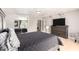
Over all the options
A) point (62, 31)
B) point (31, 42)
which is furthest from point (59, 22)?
point (31, 42)

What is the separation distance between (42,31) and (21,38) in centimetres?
28

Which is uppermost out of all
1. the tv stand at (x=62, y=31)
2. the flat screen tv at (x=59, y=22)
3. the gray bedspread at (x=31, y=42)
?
the flat screen tv at (x=59, y=22)

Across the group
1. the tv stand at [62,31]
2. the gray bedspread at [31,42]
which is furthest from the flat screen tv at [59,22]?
the gray bedspread at [31,42]

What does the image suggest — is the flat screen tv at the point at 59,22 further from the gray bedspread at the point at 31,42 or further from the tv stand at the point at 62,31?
the gray bedspread at the point at 31,42

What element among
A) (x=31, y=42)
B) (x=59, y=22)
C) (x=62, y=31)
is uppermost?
(x=59, y=22)

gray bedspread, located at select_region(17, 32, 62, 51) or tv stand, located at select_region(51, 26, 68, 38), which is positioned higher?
tv stand, located at select_region(51, 26, 68, 38)

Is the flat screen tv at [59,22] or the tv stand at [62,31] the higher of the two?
the flat screen tv at [59,22]

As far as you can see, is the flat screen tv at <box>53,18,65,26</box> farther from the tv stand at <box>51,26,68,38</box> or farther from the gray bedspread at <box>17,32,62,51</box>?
the gray bedspread at <box>17,32,62,51</box>

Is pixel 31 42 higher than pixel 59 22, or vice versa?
pixel 59 22

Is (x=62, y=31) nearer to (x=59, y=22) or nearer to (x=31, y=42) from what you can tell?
(x=59, y=22)

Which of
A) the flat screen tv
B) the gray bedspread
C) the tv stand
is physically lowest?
the gray bedspread

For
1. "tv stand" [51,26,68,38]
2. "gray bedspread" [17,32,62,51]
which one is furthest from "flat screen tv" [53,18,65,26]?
"gray bedspread" [17,32,62,51]
